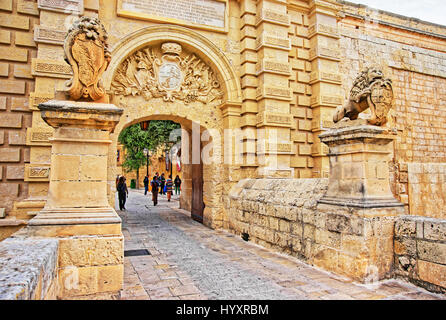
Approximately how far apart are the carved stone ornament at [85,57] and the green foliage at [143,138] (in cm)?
1710

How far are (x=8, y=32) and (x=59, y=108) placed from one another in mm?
4670

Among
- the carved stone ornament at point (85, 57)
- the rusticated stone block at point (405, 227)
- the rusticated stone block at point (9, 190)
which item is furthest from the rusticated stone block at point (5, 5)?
the rusticated stone block at point (405, 227)

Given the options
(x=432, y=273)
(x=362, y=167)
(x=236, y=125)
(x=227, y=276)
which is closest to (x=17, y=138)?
(x=236, y=125)

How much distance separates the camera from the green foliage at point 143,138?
832 inches

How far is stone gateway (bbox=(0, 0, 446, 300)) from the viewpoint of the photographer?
3.39m

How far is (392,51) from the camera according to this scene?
420 inches

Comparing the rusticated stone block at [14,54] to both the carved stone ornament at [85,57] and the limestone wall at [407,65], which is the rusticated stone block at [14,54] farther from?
the limestone wall at [407,65]

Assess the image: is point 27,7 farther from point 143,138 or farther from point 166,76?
point 143,138

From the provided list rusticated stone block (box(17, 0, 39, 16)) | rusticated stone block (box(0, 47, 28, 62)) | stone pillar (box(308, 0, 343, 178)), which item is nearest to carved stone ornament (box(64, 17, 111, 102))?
rusticated stone block (box(0, 47, 28, 62))

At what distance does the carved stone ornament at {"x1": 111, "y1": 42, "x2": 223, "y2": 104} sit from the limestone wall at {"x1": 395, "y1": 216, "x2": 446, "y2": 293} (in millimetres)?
5710

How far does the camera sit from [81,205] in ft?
11.1

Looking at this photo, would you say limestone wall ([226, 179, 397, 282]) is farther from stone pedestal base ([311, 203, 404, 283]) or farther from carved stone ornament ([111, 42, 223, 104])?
carved stone ornament ([111, 42, 223, 104])
